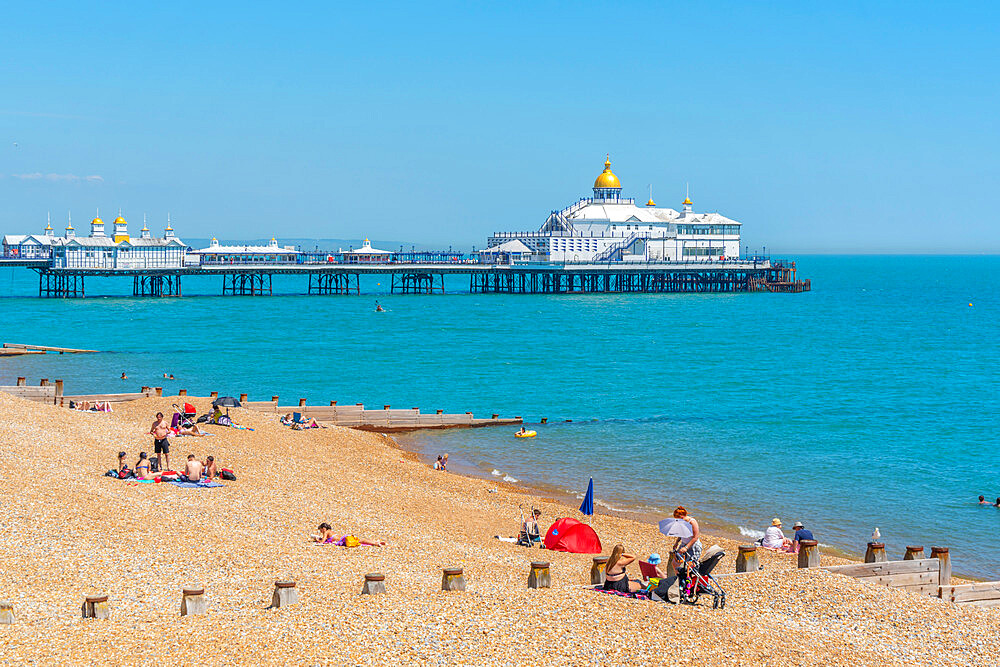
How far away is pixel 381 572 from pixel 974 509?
15.7m

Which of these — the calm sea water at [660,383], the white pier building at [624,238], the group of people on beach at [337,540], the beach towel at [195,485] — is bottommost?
the calm sea water at [660,383]

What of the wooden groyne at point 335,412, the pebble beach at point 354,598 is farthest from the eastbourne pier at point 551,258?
the pebble beach at point 354,598

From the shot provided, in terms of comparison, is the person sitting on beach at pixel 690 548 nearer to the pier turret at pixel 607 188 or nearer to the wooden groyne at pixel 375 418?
the wooden groyne at pixel 375 418

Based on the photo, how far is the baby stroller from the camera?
12961mm

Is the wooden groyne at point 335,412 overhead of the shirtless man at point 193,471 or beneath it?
beneath

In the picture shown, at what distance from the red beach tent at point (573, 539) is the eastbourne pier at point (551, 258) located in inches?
3350

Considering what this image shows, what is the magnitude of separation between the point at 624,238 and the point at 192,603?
108m

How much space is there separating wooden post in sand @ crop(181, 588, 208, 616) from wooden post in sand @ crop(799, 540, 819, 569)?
25.2 ft

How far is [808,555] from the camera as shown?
47.3 ft

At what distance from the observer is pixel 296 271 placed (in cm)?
10319

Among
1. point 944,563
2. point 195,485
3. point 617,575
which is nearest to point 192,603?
point 617,575

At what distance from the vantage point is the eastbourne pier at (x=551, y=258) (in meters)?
102

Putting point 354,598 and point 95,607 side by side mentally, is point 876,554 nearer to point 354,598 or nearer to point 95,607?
point 354,598

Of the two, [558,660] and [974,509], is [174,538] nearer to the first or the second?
[558,660]
